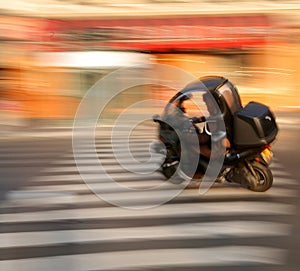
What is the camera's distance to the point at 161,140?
28.3 feet

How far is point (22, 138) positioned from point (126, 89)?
3.46m

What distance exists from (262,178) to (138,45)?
35.3 feet

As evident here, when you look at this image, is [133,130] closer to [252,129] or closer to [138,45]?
[138,45]

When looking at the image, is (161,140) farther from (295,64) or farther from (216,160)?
(295,64)

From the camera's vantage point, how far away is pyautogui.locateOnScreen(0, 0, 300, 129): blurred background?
18.1 metres

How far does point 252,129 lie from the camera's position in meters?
7.98

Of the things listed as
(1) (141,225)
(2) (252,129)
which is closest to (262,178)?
(2) (252,129)

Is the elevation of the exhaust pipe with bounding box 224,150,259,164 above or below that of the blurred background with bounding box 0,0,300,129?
below

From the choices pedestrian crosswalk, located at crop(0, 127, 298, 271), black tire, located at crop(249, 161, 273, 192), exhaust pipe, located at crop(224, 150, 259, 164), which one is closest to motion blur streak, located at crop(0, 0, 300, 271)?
pedestrian crosswalk, located at crop(0, 127, 298, 271)

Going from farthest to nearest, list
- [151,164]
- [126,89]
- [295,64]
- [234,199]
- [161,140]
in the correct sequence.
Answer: [295,64], [126,89], [151,164], [161,140], [234,199]

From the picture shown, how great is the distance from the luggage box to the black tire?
38cm

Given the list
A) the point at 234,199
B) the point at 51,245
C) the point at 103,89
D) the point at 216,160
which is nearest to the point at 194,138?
the point at 216,160

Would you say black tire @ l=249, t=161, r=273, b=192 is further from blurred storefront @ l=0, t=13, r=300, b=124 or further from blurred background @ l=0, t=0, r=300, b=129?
blurred storefront @ l=0, t=13, r=300, b=124

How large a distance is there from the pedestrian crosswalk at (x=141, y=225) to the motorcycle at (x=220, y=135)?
0.31 meters
